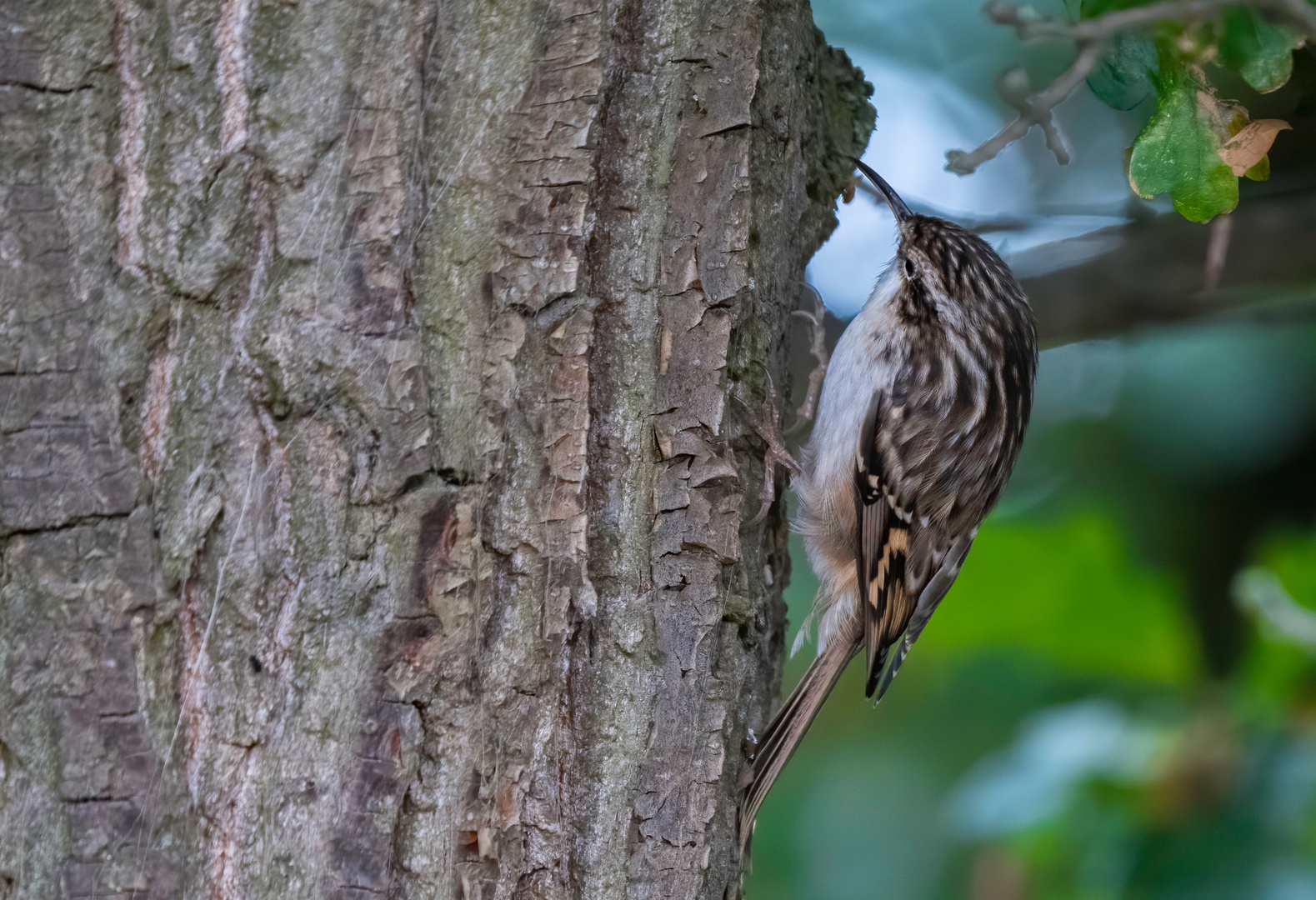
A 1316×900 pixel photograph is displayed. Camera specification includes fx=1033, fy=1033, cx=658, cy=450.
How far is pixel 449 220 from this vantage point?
1246mm

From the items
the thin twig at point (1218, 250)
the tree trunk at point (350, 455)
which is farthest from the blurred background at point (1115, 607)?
the tree trunk at point (350, 455)

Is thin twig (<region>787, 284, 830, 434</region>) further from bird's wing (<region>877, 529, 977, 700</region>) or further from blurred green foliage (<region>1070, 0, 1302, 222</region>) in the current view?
blurred green foliage (<region>1070, 0, 1302, 222</region>)

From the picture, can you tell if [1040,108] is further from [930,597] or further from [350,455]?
[930,597]

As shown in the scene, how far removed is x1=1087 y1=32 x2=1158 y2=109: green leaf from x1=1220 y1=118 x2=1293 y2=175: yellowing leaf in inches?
5.5

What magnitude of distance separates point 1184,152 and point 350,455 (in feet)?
3.75

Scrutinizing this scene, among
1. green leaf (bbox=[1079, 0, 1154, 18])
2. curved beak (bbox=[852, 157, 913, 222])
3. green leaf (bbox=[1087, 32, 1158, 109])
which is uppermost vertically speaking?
green leaf (bbox=[1079, 0, 1154, 18])

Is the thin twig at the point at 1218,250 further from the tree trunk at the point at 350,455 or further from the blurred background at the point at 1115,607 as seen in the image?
the tree trunk at the point at 350,455

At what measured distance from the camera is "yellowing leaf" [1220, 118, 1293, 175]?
138cm

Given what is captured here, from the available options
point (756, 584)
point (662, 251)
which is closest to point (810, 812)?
point (756, 584)

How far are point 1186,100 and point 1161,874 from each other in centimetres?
182

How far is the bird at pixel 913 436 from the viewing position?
2.40 metres

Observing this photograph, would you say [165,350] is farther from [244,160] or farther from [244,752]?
[244,752]

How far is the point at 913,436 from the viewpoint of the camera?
2.42 meters

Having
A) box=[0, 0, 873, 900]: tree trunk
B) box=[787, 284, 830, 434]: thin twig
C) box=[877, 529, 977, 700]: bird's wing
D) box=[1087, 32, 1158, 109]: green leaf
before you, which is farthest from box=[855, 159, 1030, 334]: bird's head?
box=[0, 0, 873, 900]: tree trunk
